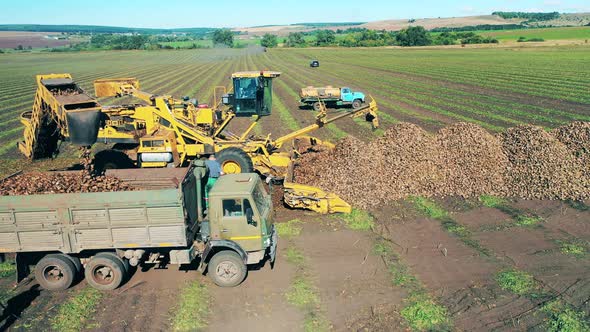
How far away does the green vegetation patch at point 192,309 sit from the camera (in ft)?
28.1

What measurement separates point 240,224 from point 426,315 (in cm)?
428

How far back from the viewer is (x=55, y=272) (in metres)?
9.75

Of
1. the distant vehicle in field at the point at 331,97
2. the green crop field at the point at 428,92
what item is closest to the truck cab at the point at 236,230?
the green crop field at the point at 428,92

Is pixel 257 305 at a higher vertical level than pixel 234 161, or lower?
lower

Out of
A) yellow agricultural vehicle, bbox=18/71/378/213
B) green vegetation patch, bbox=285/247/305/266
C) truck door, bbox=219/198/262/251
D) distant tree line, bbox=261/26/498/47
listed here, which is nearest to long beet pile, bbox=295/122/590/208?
yellow agricultural vehicle, bbox=18/71/378/213

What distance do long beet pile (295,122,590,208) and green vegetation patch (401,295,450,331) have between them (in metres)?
5.39

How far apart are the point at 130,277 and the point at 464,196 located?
10834 mm

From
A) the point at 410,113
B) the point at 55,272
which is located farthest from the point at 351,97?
the point at 55,272

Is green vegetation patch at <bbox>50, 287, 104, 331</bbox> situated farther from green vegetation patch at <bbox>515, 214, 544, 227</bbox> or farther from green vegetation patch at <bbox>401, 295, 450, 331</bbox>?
green vegetation patch at <bbox>515, 214, 544, 227</bbox>

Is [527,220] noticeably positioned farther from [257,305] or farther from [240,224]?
[240,224]

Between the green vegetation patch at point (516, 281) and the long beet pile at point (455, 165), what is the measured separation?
4.94 m

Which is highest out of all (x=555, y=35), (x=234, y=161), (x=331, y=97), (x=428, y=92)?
(x=555, y=35)

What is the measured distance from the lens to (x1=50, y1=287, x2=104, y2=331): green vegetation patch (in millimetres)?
8594

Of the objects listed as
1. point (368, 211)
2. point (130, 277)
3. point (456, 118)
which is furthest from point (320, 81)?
point (130, 277)
